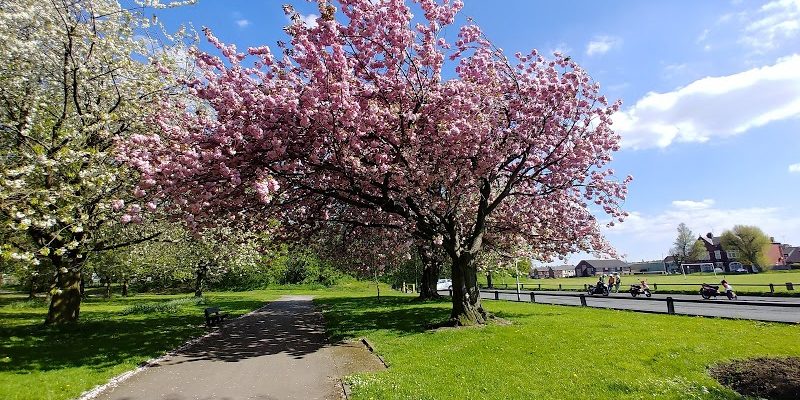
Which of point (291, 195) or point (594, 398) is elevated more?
point (291, 195)

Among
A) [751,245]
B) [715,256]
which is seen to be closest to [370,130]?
[751,245]

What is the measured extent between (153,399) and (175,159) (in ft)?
20.2

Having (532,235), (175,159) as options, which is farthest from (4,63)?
(532,235)

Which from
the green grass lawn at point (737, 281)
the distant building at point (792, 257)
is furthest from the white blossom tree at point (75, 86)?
the distant building at point (792, 257)

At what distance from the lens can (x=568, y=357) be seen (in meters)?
10.7

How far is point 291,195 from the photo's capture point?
55.6 feet

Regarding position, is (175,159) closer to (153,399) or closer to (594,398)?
(153,399)

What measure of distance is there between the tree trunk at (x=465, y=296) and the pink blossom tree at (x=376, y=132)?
0.05m

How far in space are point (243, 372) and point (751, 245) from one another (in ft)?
346

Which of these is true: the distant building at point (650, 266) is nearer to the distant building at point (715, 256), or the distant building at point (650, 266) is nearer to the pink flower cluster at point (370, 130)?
the distant building at point (715, 256)

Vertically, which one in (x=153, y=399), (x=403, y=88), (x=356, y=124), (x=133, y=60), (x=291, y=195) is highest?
(x=133, y=60)

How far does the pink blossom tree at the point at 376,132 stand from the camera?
12.2 metres

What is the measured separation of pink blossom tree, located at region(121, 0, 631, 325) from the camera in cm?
1221

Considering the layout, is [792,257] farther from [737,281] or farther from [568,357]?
[568,357]
